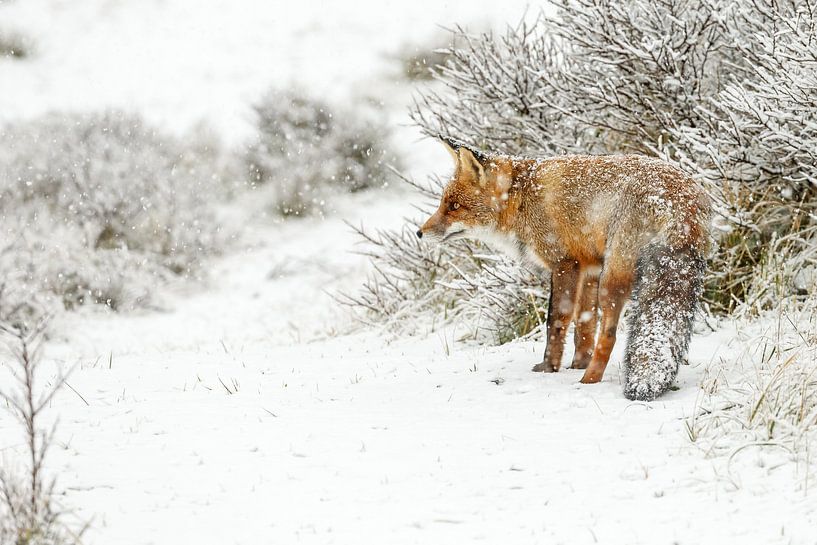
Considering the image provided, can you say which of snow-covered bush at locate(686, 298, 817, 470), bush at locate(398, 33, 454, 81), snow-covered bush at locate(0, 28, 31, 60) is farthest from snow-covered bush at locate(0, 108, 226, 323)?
snow-covered bush at locate(686, 298, 817, 470)

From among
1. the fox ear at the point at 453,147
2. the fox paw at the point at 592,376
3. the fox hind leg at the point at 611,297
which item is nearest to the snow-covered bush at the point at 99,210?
the fox ear at the point at 453,147

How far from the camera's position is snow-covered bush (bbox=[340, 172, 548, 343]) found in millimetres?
7699

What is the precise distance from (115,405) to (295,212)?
517 inches

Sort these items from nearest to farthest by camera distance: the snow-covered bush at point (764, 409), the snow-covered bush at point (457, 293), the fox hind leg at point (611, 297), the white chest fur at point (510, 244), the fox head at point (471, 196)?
the snow-covered bush at point (764, 409) → the fox hind leg at point (611, 297) → the white chest fur at point (510, 244) → the fox head at point (471, 196) → the snow-covered bush at point (457, 293)

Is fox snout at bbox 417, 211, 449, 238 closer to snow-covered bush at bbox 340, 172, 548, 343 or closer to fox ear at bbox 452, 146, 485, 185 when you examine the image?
fox ear at bbox 452, 146, 485, 185

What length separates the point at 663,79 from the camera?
23.6 feet

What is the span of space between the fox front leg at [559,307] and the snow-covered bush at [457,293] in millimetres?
1013

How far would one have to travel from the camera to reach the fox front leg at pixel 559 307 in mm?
5383

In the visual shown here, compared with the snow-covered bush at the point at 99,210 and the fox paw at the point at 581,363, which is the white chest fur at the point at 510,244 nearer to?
the fox paw at the point at 581,363

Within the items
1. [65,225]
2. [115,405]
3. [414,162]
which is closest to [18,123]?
[65,225]

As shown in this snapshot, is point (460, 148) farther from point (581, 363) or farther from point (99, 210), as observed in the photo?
point (99, 210)

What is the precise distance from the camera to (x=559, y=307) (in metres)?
5.46

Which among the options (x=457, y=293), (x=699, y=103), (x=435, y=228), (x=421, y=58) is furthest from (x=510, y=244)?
(x=421, y=58)

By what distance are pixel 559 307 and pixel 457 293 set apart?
3.38m
